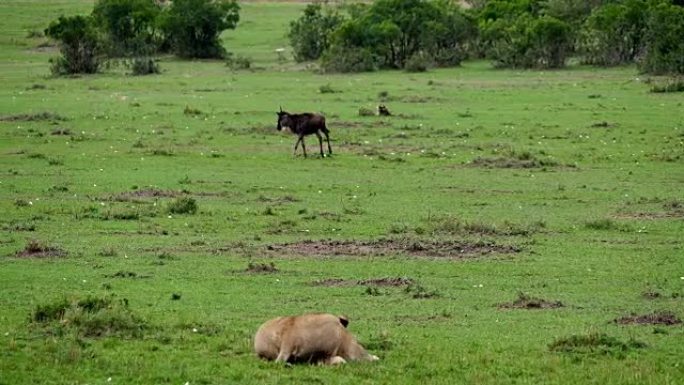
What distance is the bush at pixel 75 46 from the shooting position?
50594 mm

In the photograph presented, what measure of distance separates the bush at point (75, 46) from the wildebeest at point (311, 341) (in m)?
41.3

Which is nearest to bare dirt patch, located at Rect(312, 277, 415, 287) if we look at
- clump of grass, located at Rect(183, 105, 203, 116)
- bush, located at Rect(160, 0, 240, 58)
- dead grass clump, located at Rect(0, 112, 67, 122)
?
dead grass clump, located at Rect(0, 112, 67, 122)

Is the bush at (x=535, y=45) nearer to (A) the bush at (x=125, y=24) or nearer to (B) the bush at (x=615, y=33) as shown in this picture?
(B) the bush at (x=615, y=33)

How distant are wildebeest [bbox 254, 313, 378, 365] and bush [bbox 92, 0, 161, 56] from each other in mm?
47426

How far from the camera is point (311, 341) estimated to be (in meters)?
10.7

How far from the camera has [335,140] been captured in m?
31.5

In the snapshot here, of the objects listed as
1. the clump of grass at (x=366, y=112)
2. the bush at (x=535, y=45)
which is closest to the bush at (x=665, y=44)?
the bush at (x=535, y=45)

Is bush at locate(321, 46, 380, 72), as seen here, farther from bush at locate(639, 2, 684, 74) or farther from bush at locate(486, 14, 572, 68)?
bush at locate(639, 2, 684, 74)

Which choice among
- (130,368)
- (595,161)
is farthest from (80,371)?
(595,161)

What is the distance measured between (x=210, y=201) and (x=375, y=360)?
1217 centimetres

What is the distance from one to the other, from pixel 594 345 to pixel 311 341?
2.77 metres

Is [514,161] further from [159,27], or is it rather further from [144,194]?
[159,27]

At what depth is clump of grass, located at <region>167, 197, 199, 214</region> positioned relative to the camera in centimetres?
2114

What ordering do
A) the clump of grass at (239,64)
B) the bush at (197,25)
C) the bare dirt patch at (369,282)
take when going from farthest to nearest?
the bush at (197,25), the clump of grass at (239,64), the bare dirt patch at (369,282)
